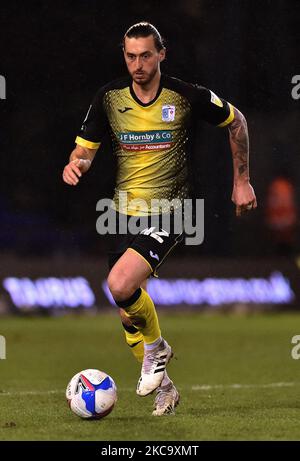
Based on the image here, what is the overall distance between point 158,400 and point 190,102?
76.4 inches

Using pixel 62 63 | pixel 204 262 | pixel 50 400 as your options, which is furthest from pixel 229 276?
pixel 50 400

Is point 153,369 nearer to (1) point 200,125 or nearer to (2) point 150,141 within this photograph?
(2) point 150,141

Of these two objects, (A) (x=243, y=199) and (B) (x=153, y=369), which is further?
(A) (x=243, y=199)

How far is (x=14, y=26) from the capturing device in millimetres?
15859

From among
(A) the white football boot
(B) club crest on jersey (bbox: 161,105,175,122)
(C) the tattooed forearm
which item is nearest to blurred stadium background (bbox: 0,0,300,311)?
(C) the tattooed forearm

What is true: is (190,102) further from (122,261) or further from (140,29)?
(122,261)

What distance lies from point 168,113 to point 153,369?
1.67 metres

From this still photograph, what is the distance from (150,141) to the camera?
732 cm

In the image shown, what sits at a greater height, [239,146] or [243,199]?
[239,146]

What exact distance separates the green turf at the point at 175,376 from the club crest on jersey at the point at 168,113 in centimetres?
189
